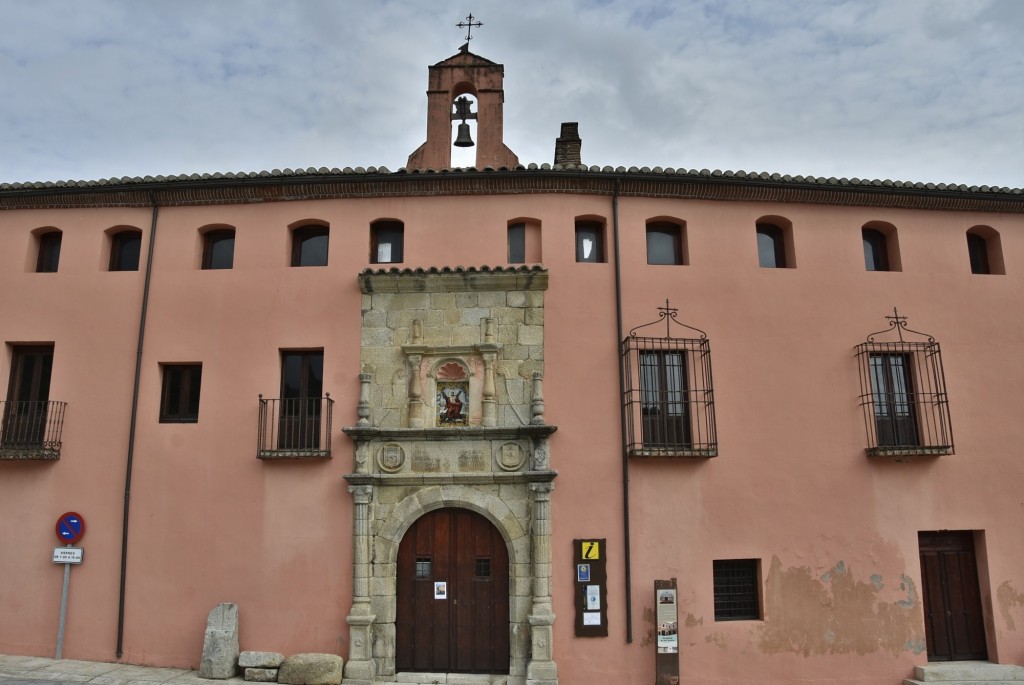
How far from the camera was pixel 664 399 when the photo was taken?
11.0 metres

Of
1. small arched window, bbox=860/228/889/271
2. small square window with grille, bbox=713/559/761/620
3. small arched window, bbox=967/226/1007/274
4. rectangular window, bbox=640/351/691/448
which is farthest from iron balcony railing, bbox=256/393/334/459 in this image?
small arched window, bbox=967/226/1007/274

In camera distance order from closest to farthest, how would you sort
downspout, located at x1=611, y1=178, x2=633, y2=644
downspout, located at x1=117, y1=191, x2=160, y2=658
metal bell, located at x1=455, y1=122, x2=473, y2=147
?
downspout, located at x1=611, y1=178, x2=633, y2=644 < downspout, located at x1=117, y1=191, x2=160, y2=658 < metal bell, located at x1=455, y1=122, x2=473, y2=147

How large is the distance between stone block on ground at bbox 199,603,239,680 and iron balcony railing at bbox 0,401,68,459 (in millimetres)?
3531

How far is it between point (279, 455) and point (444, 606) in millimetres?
3178

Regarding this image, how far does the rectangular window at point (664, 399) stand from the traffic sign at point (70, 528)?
27.2 ft

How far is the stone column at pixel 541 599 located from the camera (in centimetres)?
988

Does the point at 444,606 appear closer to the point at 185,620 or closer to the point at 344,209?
the point at 185,620

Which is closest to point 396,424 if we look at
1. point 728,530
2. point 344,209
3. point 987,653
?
point 344,209

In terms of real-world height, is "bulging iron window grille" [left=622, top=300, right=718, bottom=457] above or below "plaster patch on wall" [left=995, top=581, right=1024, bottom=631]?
above

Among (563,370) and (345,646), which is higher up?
(563,370)

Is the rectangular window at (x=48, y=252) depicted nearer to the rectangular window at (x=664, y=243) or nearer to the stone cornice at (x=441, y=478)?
the stone cornice at (x=441, y=478)

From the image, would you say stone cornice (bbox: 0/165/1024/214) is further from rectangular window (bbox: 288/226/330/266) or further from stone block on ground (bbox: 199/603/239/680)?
stone block on ground (bbox: 199/603/239/680)

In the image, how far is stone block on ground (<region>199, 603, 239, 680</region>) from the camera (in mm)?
9883

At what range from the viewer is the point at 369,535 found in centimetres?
1045
